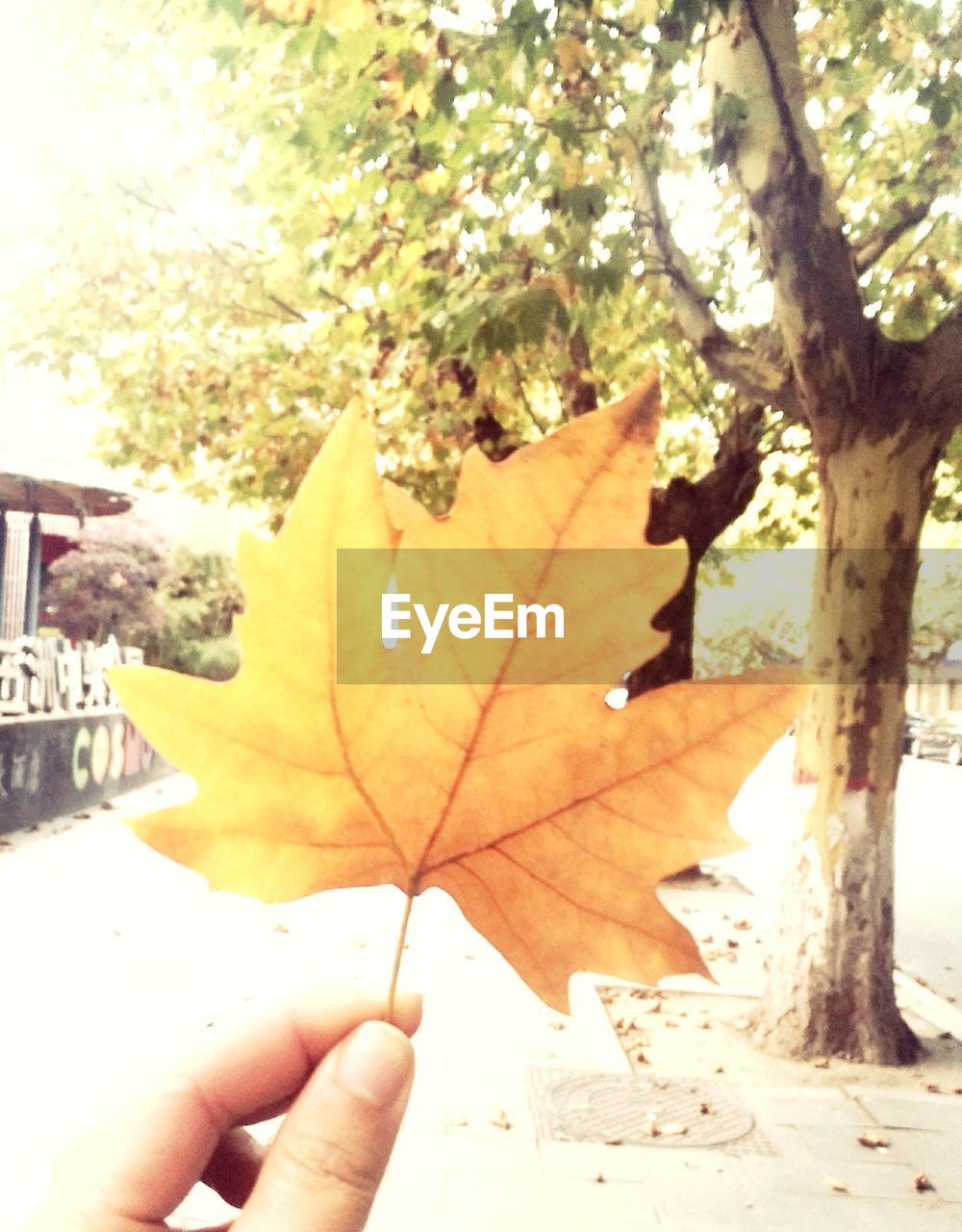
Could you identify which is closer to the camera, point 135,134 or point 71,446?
point 135,134

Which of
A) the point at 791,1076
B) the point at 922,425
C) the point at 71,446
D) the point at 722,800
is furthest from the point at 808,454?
the point at 71,446

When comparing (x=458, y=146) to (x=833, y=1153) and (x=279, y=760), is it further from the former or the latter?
(x=833, y=1153)

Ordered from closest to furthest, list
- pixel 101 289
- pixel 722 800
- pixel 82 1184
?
pixel 722 800
pixel 82 1184
pixel 101 289

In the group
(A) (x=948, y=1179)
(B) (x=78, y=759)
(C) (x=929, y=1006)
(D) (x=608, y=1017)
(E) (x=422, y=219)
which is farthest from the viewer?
(B) (x=78, y=759)

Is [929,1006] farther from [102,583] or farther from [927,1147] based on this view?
[102,583]

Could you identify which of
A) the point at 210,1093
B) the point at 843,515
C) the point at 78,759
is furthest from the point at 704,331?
the point at 78,759

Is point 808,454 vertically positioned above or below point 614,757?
above

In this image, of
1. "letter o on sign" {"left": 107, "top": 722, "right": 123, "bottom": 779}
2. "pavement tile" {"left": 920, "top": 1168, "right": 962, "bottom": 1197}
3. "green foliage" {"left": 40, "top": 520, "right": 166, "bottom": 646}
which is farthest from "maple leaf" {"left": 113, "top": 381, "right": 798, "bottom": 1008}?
"green foliage" {"left": 40, "top": 520, "right": 166, "bottom": 646}
